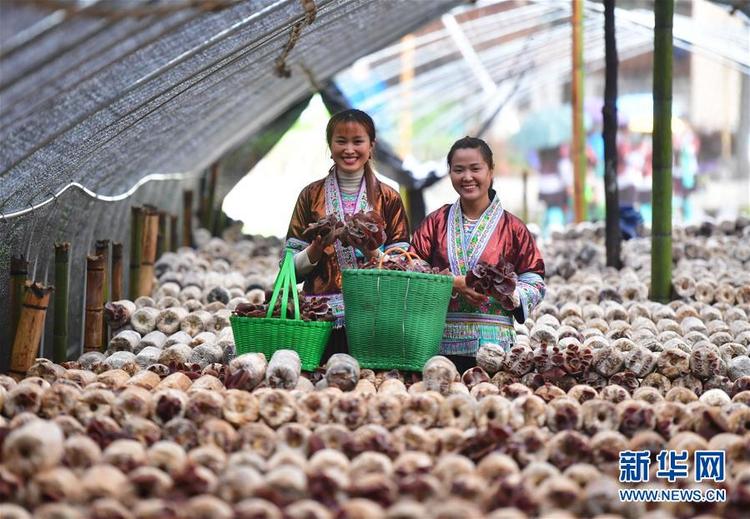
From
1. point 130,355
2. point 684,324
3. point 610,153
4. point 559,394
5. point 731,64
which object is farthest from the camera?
point 731,64

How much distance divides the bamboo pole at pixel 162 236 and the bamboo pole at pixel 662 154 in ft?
10.9

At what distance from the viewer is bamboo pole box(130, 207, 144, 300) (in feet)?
23.6

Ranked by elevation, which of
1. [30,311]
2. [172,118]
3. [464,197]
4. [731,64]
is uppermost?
[731,64]

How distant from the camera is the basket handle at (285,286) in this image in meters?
4.69

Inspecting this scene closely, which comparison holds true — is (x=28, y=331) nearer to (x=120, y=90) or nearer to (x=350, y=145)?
(x=120, y=90)

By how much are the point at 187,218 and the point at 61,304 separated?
13.4ft

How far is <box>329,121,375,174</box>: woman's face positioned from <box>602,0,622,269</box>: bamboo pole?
3366 millimetres

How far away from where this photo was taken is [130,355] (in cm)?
515

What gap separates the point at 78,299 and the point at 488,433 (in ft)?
11.4

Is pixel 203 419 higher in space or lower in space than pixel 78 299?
lower

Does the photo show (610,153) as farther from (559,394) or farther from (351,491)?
(351,491)

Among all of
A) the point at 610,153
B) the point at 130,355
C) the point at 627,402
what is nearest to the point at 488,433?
the point at 627,402

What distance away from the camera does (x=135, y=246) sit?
7297 millimetres

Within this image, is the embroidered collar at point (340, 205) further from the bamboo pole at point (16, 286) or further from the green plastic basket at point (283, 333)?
the bamboo pole at point (16, 286)
